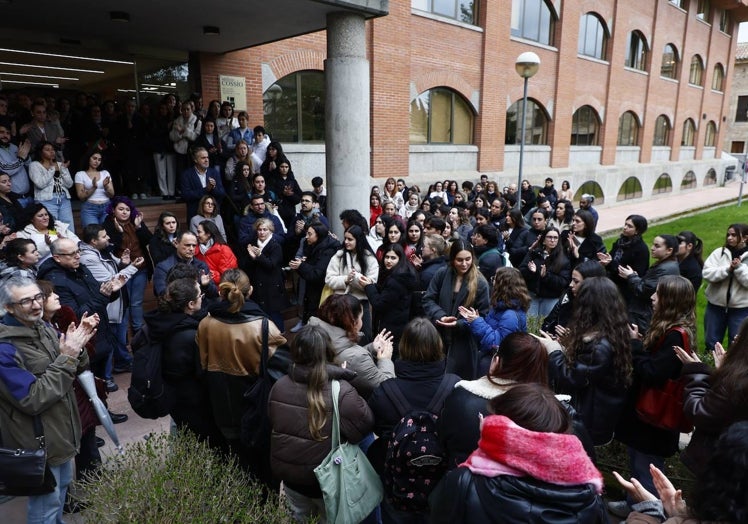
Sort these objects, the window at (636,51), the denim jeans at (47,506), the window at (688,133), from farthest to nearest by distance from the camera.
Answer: the window at (688,133) → the window at (636,51) → the denim jeans at (47,506)

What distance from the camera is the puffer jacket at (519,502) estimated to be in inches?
71.0

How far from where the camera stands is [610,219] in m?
21.0

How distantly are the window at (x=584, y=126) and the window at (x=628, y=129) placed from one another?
257 centimetres

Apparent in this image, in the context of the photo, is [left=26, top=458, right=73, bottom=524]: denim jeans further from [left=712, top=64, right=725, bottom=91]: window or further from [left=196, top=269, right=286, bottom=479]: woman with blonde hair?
[left=712, top=64, right=725, bottom=91]: window

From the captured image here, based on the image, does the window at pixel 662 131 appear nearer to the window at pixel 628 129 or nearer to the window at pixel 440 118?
the window at pixel 628 129

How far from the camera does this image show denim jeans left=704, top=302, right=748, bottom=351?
5.94m

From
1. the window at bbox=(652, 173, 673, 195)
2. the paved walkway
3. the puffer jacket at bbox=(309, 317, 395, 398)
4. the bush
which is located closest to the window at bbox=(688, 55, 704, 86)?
the window at bbox=(652, 173, 673, 195)

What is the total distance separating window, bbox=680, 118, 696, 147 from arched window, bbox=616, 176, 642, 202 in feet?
23.6

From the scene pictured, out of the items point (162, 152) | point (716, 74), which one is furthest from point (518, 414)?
point (716, 74)

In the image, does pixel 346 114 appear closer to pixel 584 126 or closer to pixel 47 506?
pixel 47 506

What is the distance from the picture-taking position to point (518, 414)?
196 centimetres

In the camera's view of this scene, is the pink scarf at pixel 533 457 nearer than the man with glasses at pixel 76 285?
Yes

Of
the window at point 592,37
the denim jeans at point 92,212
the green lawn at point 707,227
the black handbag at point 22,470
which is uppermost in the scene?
the window at point 592,37

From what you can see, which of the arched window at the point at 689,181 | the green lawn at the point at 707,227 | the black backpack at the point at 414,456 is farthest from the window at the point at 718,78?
the black backpack at the point at 414,456
